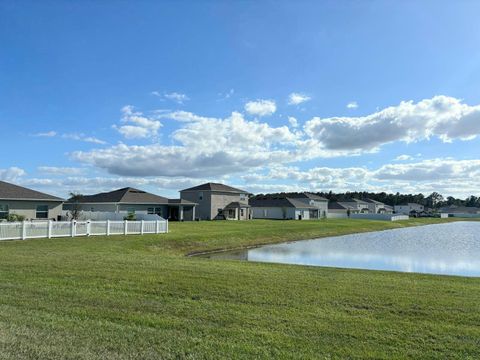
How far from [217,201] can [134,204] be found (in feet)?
49.8

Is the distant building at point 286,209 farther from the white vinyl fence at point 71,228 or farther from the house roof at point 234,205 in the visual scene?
the white vinyl fence at point 71,228

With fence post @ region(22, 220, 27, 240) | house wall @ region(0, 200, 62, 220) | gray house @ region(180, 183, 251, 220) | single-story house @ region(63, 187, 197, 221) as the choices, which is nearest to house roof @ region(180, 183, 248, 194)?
gray house @ region(180, 183, 251, 220)

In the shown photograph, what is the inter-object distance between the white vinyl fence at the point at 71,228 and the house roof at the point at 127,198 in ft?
58.9

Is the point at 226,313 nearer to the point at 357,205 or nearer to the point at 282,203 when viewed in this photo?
the point at 282,203

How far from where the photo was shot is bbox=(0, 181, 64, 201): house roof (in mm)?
30836

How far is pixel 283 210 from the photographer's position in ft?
239

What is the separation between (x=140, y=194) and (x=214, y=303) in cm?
4337

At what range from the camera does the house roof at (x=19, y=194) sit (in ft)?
101

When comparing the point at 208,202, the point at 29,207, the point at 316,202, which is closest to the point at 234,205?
the point at 208,202

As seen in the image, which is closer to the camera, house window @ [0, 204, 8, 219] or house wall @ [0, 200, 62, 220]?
house window @ [0, 204, 8, 219]

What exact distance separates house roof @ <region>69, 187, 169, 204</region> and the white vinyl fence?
17.9m

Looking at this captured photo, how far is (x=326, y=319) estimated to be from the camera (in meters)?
7.04

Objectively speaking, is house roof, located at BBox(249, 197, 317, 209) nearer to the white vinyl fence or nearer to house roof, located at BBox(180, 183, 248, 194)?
house roof, located at BBox(180, 183, 248, 194)

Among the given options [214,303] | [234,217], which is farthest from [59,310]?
[234,217]
